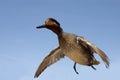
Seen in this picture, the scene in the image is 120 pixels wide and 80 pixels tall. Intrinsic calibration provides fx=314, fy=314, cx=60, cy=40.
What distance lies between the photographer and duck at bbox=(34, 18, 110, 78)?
6285 millimetres

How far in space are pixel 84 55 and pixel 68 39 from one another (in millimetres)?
511

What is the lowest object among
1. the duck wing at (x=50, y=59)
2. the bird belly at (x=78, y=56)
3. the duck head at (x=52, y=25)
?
the duck wing at (x=50, y=59)

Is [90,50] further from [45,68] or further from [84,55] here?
[45,68]

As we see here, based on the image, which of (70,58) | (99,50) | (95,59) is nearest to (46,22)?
(70,58)

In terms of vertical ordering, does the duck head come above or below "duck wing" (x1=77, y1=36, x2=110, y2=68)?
above

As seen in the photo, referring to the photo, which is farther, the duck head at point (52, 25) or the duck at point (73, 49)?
the duck at point (73, 49)

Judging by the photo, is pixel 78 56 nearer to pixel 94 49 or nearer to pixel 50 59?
pixel 94 49

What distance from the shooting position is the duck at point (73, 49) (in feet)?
20.6

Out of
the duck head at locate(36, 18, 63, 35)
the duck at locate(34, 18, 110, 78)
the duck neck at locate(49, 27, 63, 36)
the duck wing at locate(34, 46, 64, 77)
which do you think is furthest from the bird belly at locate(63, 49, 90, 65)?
the duck wing at locate(34, 46, 64, 77)

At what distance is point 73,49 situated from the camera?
692 cm

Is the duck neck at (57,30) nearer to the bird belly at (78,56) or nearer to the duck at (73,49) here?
the duck at (73,49)

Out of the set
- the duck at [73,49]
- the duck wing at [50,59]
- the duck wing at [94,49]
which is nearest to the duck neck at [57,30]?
the duck at [73,49]

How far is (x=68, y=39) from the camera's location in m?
7.09

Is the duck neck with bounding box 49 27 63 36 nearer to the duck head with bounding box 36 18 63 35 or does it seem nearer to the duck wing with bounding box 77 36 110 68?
the duck head with bounding box 36 18 63 35
